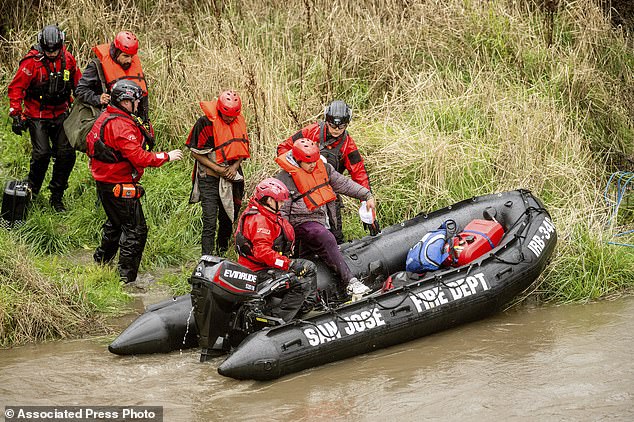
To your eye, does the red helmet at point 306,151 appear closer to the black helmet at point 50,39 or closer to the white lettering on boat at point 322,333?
the white lettering on boat at point 322,333

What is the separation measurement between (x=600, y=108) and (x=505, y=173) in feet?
6.53

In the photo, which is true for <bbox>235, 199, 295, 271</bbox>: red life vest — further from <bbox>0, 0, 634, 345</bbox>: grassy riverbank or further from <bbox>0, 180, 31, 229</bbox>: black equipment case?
<bbox>0, 180, 31, 229</bbox>: black equipment case

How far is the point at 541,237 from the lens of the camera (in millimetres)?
8281

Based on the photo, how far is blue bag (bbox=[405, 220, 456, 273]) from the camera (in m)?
8.19

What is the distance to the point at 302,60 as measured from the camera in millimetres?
11445

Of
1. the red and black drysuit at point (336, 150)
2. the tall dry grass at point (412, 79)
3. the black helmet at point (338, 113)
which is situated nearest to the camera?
the black helmet at point (338, 113)

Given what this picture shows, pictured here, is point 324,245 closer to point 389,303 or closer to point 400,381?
point 389,303

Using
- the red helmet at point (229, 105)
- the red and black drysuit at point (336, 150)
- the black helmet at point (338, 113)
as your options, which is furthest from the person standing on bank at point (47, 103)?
the black helmet at point (338, 113)

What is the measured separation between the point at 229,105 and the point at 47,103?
2098 mm

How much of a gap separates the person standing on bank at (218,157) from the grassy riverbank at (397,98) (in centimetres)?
70

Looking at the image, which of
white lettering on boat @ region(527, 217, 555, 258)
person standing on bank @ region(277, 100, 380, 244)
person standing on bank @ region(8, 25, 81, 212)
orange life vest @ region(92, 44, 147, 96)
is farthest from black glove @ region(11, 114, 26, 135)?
white lettering on boat @ region(527, 217, 555, 258)

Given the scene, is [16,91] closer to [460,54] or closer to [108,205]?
[108,205]

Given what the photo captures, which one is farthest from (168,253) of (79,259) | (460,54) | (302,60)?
(460,54)

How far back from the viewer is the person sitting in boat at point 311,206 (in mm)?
8016
